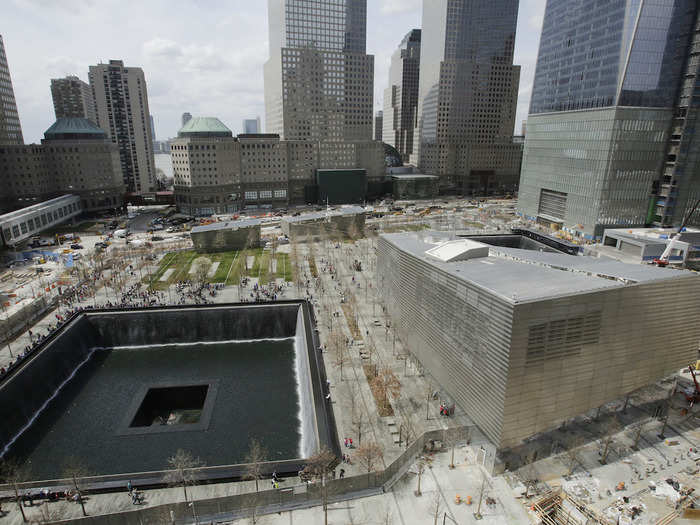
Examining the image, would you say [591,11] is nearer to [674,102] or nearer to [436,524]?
[674,102]

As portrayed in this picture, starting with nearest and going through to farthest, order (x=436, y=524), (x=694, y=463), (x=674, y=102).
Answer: (x=436, y=524)
(x=694, y=463)
(x=674, y=102)

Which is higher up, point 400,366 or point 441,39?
point 441,39

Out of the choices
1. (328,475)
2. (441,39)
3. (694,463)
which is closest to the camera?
(328,475)

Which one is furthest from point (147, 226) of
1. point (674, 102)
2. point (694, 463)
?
point (674, 102)

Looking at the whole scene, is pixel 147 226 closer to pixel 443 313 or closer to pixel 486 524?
pixel 443 313

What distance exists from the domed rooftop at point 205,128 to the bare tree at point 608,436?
14791 cm

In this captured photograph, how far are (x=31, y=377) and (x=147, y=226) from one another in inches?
3385

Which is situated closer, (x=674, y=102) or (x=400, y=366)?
(x=400, y=366)

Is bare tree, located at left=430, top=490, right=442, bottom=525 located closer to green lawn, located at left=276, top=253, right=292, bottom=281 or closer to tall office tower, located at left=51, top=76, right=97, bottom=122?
green lawn, located at left=276, top=253, right=292, bottom=281

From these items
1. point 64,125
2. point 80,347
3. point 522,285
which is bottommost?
point 80,347

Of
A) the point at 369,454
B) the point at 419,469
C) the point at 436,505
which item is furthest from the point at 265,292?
the point at 436,505

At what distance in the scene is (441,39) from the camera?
190000mm

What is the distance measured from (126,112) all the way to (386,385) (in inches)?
7760

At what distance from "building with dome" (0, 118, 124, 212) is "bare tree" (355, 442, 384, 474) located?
472 ft
